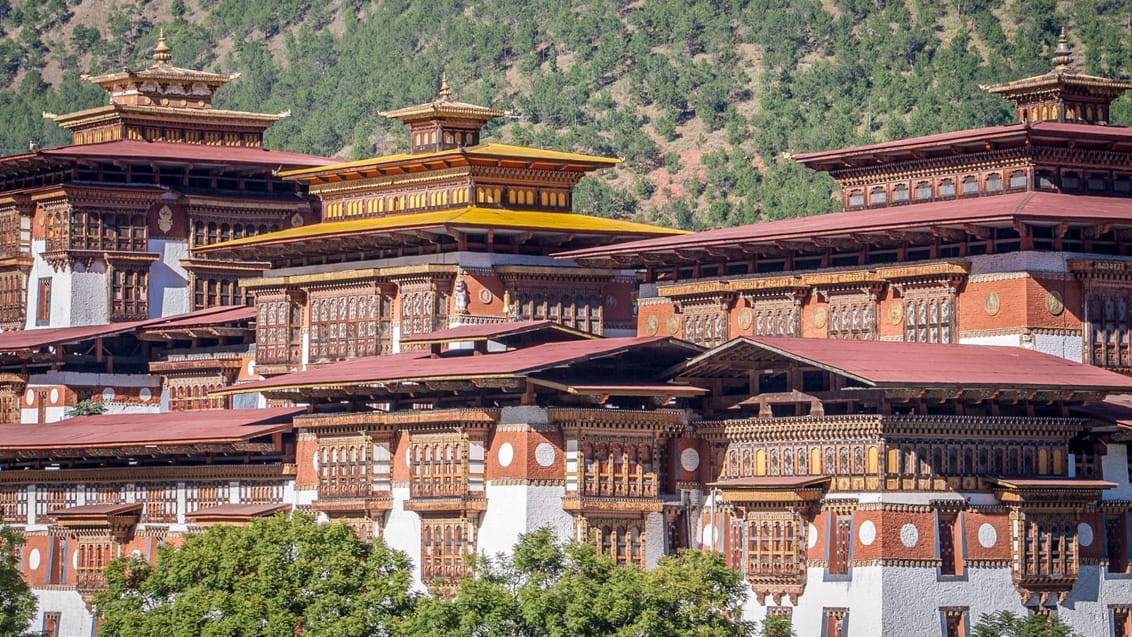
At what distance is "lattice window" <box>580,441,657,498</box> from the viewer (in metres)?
73.5

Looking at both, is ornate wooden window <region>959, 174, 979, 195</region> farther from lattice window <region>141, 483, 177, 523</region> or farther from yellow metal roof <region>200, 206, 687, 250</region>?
lattice window <region>141, 483, 177, 523</region>

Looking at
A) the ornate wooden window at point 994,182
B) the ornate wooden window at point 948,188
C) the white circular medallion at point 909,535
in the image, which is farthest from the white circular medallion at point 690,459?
the ornate wooden window at point 994,182

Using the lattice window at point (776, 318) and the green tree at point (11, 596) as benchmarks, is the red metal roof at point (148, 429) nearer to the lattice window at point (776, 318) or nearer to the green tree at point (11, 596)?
the green tree at point (11, 596)

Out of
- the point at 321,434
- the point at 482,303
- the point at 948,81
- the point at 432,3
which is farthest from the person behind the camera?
the point at 432,3

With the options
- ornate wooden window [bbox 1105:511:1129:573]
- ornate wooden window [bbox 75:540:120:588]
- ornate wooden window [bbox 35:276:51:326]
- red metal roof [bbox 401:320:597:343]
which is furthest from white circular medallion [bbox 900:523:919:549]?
ornate wooden window [bbox 35:276:51:326]

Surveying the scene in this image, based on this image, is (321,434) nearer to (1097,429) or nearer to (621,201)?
(1097,429)

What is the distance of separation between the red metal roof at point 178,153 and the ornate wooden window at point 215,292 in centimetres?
423

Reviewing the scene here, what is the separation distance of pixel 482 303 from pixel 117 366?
62.8 ft

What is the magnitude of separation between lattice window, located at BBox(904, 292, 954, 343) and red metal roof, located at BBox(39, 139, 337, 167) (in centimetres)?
3145

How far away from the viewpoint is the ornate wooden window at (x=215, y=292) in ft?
342

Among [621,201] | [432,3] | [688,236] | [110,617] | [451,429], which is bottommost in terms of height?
[110,617]

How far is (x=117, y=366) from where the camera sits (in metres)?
99.8

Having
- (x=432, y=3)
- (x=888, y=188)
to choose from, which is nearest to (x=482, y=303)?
(x=888, y=188)

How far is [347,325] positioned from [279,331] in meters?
3.06
